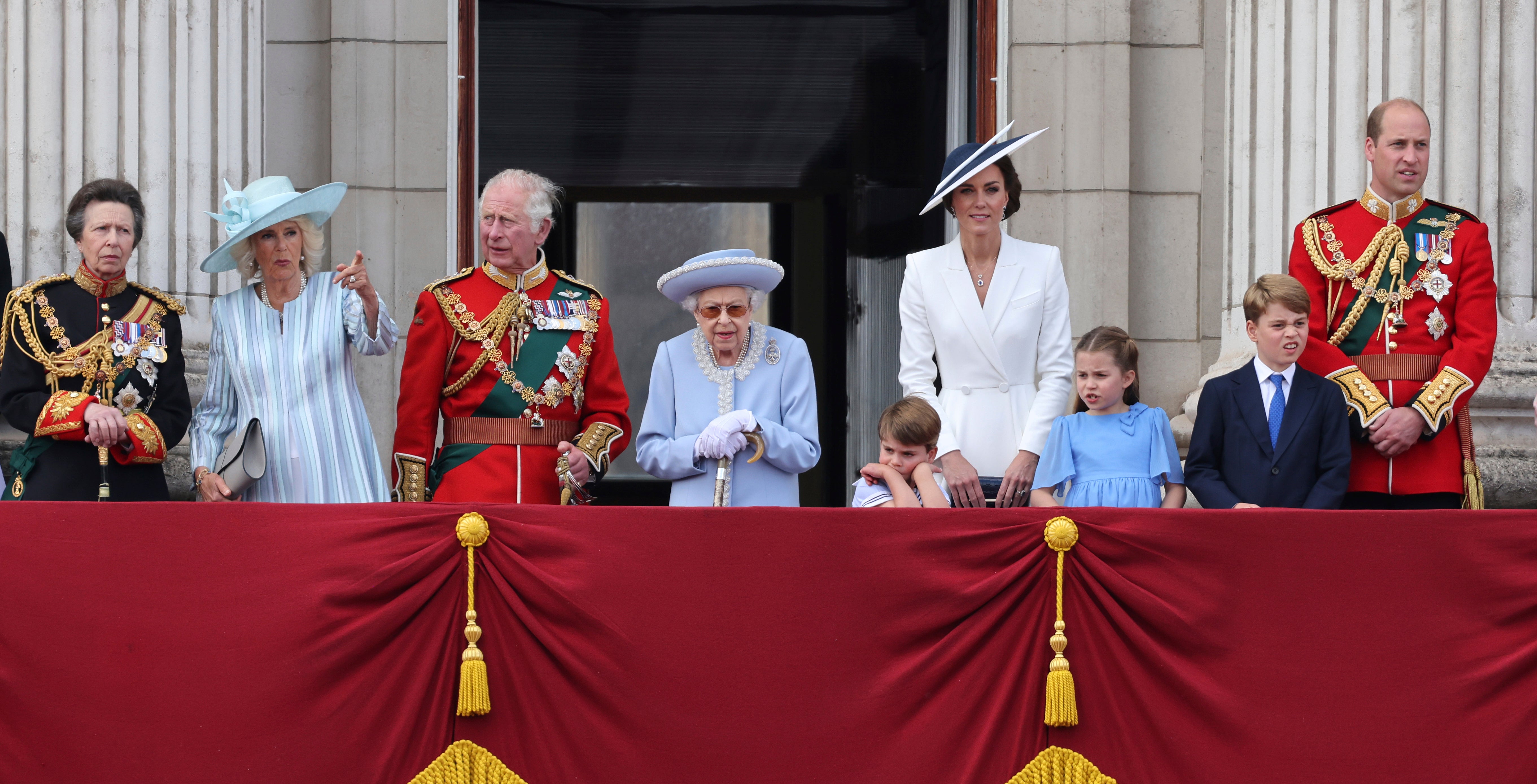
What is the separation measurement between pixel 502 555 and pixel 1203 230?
14.5 ft

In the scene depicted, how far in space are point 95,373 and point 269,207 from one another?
27.4 inches

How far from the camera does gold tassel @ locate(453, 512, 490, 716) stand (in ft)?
12.4

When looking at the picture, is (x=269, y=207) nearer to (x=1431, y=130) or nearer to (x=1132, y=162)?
(x=1431, y=130)

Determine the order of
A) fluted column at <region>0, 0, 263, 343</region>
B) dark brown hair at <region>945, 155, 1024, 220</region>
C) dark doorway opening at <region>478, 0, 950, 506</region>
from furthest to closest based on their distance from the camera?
dark doorway opening at <region>478, 0, 950, 506</region> → fluted column at <region>0, 0, 263, 343</region> → dark brown hair at <region>945, 155, 1024, 220</region>

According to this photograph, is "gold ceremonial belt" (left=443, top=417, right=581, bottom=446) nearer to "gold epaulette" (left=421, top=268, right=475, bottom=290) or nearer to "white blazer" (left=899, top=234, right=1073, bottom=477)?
"gold epaulette" (left=421, top=268, right=475, bottom=290)

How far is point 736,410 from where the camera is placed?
474 centimetres

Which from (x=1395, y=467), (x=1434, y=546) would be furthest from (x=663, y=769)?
(x=1395, y=467)

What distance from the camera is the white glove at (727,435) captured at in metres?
4.56

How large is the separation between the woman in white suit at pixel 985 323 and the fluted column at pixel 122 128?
2.77 metres

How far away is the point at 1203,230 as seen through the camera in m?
7.25

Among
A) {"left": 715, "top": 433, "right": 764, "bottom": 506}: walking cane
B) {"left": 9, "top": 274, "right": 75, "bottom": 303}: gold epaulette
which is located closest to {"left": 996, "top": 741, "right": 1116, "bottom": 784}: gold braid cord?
{"left": 715, "top": 433, "right": 764, "bottom": 506}: walking cane

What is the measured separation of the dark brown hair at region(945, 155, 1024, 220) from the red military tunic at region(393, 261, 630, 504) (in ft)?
3.89

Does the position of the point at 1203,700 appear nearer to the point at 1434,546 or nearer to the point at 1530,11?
the point at 1434,546

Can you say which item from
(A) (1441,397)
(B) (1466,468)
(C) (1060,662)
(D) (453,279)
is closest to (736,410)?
(D) (453,279)
